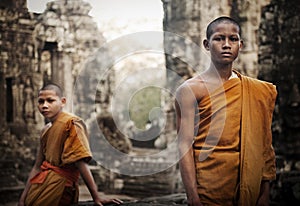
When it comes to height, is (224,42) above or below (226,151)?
above

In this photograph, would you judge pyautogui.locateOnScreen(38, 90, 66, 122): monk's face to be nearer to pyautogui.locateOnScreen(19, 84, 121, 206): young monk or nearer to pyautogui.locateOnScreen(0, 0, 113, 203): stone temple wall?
pyautogui.locateOnScreen(19, 84, 121, 206): young monk

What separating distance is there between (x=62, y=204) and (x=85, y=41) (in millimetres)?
8390

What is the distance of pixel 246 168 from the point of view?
2279 mm

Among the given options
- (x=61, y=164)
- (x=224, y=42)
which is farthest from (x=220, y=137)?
(x=61, y=164)

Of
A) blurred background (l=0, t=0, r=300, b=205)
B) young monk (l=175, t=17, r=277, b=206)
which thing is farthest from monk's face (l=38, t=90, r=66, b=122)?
blurred background (l=0, t=0, r=300, b=205)

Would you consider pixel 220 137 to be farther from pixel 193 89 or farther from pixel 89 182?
pixel 89 182

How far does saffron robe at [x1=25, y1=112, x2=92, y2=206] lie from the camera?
314 centimetres

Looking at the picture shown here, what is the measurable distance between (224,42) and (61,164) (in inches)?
57.5

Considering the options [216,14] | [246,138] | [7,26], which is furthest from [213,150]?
[7,26]

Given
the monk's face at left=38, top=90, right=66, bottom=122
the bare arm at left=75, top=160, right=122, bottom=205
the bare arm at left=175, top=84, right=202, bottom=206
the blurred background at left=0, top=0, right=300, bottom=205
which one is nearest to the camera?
the bare arm at left=175, top=84, right=202, bottom=206

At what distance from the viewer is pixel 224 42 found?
2328 mm

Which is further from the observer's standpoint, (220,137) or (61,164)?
(61,164)

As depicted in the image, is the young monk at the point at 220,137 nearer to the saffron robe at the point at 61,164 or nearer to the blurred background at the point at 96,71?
the saffron robe at the point at 61,164

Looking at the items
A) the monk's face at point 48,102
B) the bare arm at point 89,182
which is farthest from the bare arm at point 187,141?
the monk's face at point 48,102
